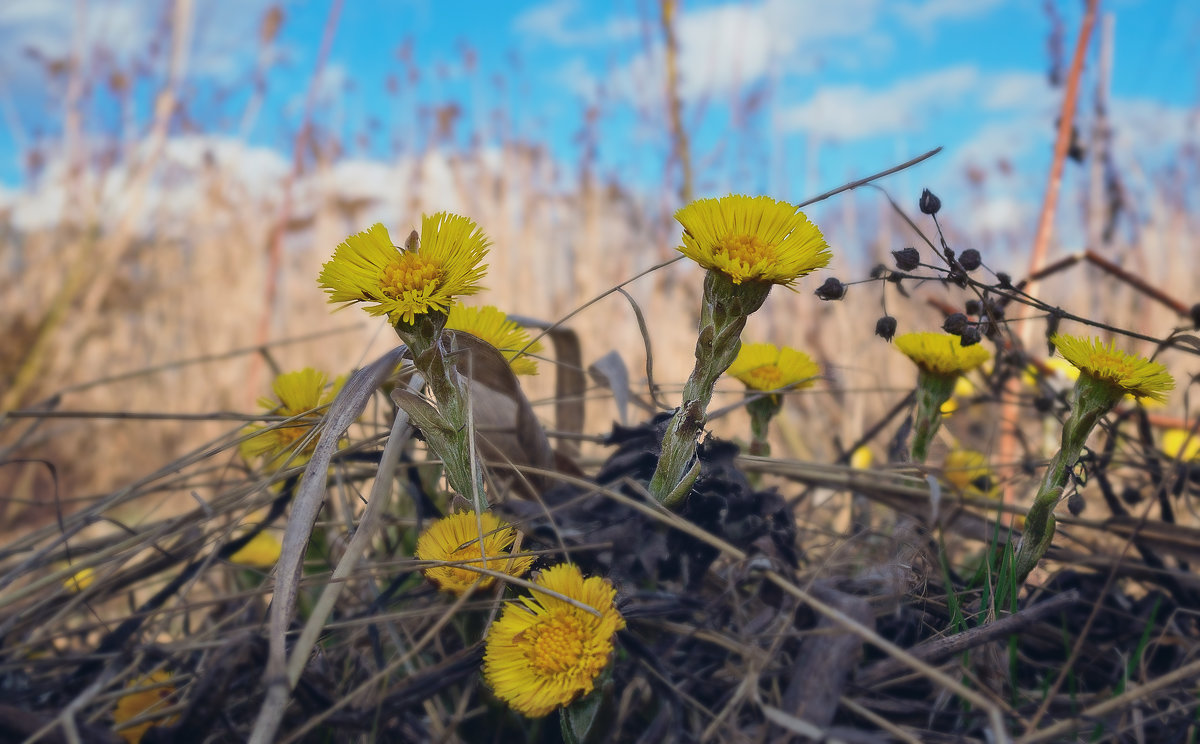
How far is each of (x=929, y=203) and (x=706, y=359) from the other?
330 mm

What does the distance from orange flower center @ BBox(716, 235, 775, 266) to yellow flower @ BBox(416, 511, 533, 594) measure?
31cm

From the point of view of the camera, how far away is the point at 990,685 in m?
0.70

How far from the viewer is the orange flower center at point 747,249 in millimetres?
625

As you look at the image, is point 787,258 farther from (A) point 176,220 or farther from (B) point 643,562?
(A) point 176,220

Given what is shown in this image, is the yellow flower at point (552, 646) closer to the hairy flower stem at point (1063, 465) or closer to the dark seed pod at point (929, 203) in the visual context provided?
the hairy flower stem at point (1063, 465)

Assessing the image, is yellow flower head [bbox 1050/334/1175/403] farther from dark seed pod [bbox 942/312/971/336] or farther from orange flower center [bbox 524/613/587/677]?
orange flower center [bbox 524/613/587/677]

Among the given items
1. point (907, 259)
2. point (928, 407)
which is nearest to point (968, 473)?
point (928, 407)

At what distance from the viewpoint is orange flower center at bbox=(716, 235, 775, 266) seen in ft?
2.05

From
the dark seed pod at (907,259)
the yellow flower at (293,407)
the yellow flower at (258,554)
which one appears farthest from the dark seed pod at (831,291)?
the yellow flower at (258,554)

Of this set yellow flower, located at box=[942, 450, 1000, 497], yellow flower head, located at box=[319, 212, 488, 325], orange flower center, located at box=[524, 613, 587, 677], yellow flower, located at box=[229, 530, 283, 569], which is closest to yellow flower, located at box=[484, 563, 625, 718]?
orange flower center, located at box=[524, 613, 587, 677]

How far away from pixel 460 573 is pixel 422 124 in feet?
15.8

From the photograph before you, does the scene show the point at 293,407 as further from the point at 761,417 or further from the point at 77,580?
the point at 761,417

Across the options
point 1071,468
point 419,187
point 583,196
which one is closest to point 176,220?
point 419,187

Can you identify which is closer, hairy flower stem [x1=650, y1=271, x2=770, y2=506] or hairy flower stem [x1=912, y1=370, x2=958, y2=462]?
hairy flower stem [x1=650, y1=271, x2=770, y2=506]
